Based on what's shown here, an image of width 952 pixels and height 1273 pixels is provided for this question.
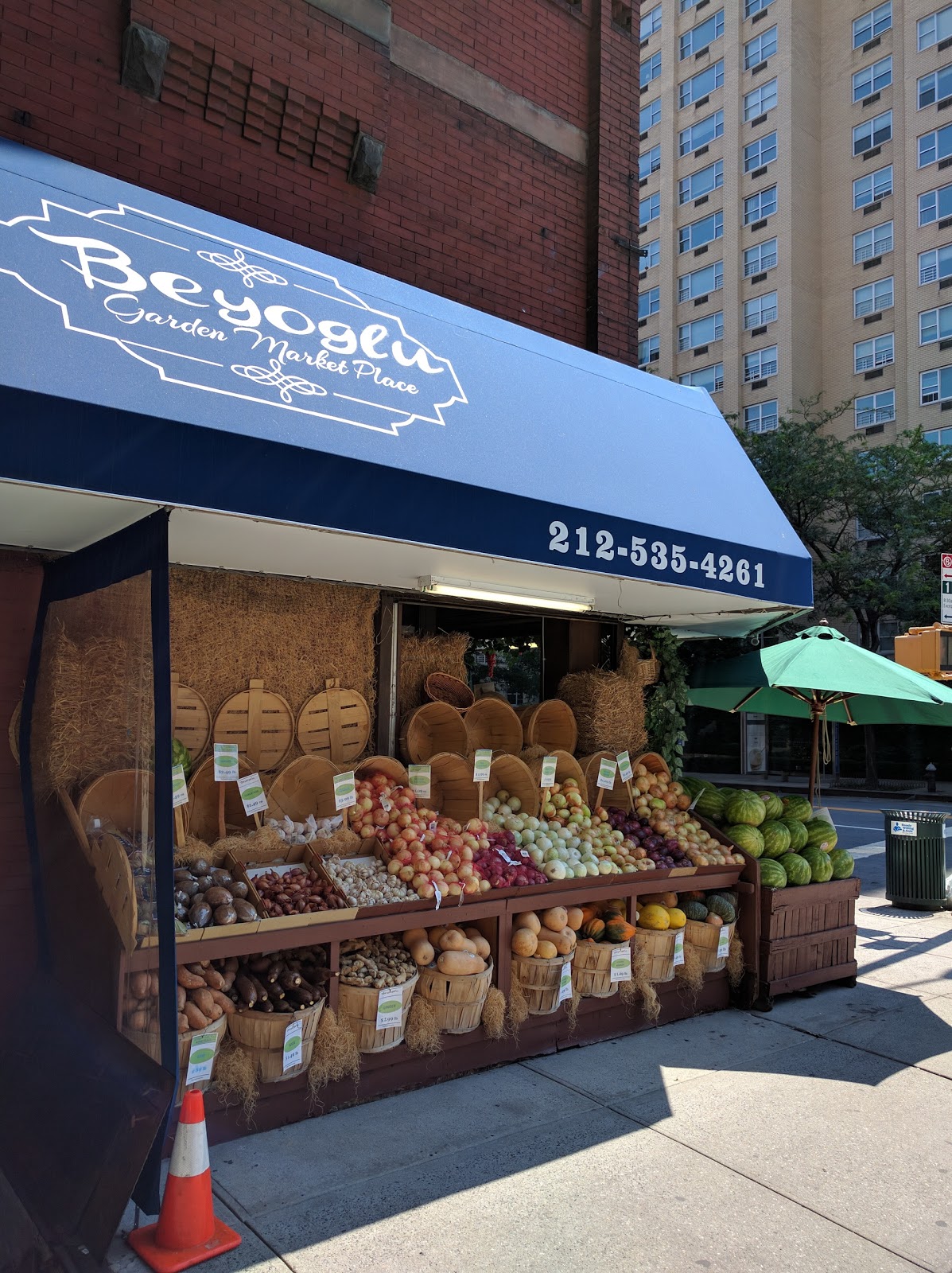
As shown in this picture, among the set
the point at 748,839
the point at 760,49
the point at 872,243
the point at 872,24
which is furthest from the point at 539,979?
the point at 760,49

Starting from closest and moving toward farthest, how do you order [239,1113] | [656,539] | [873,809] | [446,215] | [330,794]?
[239,1113], [656,539], [330,794], [446,215], [873,809]

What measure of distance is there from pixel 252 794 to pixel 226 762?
0.25 metres

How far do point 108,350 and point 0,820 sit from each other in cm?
274

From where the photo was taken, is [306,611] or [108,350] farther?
[306,611]

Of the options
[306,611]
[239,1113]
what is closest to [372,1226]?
[239,1113]

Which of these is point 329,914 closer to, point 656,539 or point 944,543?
point 656,539

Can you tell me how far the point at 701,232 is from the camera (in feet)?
136

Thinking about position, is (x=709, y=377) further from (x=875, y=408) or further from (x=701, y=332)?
(x=875, y=408)

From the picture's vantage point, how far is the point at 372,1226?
3734 millimetres

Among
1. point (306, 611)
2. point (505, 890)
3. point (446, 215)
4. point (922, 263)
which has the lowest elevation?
point (505, 890)

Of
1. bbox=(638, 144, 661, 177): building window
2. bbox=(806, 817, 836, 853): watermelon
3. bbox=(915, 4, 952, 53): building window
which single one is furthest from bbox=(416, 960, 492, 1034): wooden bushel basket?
bbox=(638, 144, 661, 177): building window

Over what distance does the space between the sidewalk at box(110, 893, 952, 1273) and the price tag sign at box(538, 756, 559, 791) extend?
1.80 m

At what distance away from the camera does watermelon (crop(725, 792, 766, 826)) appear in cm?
735

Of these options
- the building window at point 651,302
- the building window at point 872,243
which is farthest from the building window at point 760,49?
the building window at point 651,302
